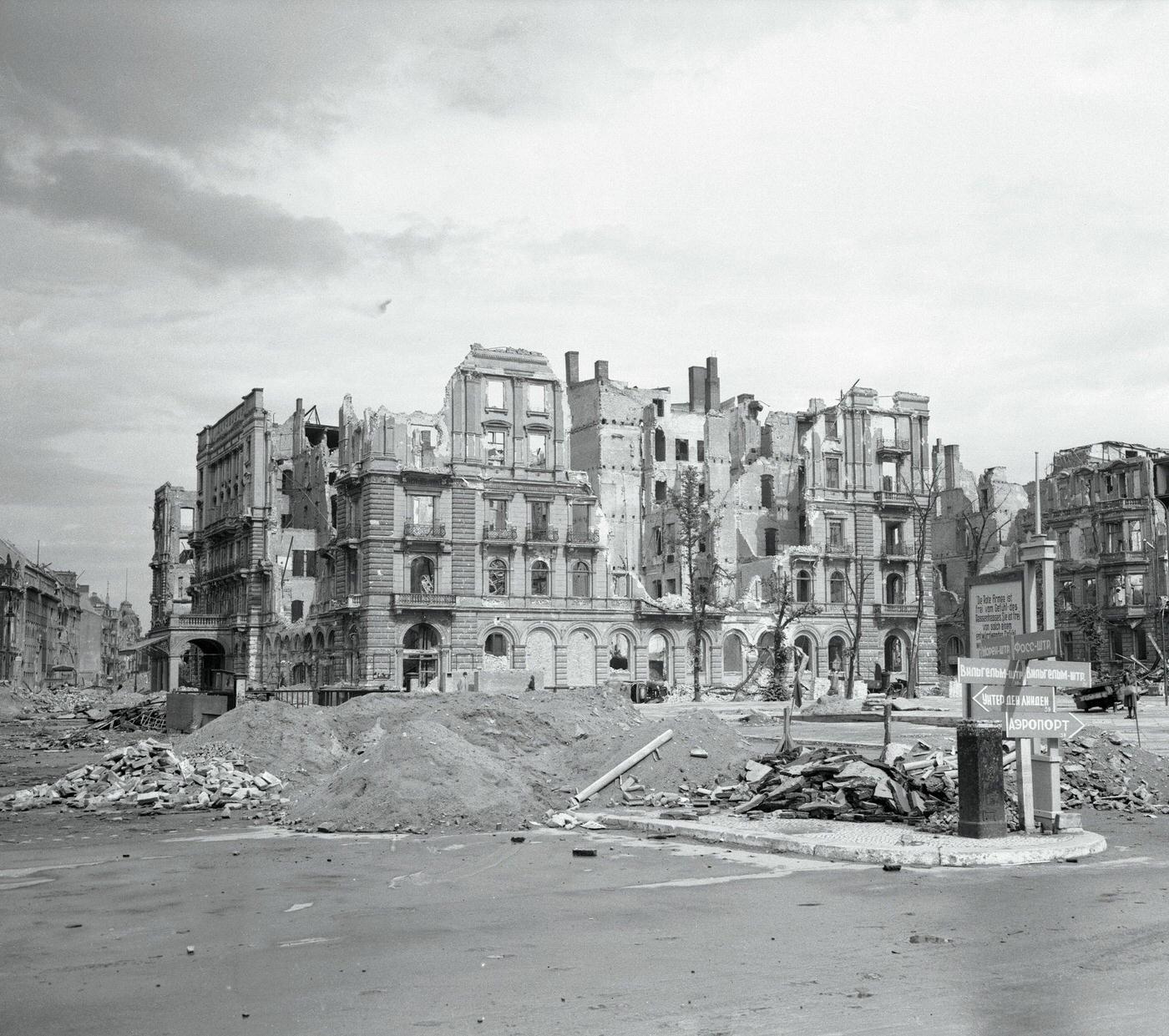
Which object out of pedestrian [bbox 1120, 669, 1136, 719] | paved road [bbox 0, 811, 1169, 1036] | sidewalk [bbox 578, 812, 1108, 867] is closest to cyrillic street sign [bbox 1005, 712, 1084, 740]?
sidewalk [bbox 578, 812, 1108, 867]

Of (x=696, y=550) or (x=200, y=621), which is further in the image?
(x=200, y=621)

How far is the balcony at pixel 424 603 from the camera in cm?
5909

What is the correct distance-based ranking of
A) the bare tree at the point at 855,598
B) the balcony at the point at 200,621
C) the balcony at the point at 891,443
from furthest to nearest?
the balcony at the point at 891,443 < the balcony at the point at 200,621 < the bare tree at the point at 855,598

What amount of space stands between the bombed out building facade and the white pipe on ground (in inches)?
1246

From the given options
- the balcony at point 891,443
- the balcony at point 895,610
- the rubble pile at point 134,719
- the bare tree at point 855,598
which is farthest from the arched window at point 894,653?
the rubble pile at point 134,719

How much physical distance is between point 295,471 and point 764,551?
2718cm

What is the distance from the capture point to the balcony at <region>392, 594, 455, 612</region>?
59.1 meters

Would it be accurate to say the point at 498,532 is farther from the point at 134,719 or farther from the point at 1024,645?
the point at 1024,645

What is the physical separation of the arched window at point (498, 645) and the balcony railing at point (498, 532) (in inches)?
177

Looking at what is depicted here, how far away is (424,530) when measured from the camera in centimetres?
6103

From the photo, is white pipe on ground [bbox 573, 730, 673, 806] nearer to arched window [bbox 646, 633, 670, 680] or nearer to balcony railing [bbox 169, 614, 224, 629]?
arched window [bbox 646, 633, 670, 680]

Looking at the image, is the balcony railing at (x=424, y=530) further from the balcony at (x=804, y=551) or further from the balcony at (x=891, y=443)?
the balcony at (x=891, y=443)

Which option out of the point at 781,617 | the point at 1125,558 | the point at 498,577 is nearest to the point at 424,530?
the point at 498,577

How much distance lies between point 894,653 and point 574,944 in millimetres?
64981
